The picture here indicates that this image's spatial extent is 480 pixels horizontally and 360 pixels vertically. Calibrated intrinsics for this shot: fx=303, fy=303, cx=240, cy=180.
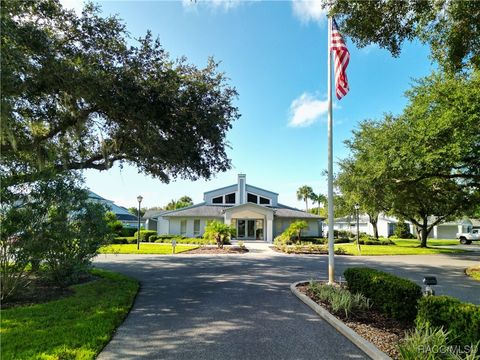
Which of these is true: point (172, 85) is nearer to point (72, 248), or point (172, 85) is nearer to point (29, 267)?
point (72, 248)

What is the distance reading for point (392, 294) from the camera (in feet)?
19.1

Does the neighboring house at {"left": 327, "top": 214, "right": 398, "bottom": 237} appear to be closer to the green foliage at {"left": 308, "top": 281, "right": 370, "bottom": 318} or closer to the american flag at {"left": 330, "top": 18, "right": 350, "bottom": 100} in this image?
the american flag at {"left": 330, "top": 18, "right": 350, "bottom": 100}

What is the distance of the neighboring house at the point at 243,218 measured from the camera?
104 ft

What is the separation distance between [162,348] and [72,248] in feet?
15.6

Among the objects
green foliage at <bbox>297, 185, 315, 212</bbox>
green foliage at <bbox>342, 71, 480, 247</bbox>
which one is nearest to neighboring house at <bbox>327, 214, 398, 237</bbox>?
green foliage at <bbox>297, 185, 315, 212</bbox>

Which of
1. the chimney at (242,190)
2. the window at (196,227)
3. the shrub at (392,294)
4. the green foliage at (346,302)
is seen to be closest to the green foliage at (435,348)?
the shrub at (392,294)

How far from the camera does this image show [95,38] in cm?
902

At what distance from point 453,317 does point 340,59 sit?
271 inches

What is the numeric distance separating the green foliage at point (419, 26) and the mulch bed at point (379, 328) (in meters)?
6.28

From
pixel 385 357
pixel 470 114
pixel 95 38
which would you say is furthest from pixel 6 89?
pixel 470 114

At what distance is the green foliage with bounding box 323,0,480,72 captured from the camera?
21.7 feet

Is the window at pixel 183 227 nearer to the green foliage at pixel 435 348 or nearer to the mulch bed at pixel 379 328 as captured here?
the mulch bed at pixel 379 328

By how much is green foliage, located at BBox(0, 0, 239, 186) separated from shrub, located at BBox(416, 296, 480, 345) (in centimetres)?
786

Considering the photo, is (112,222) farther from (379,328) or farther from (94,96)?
(379,328)
